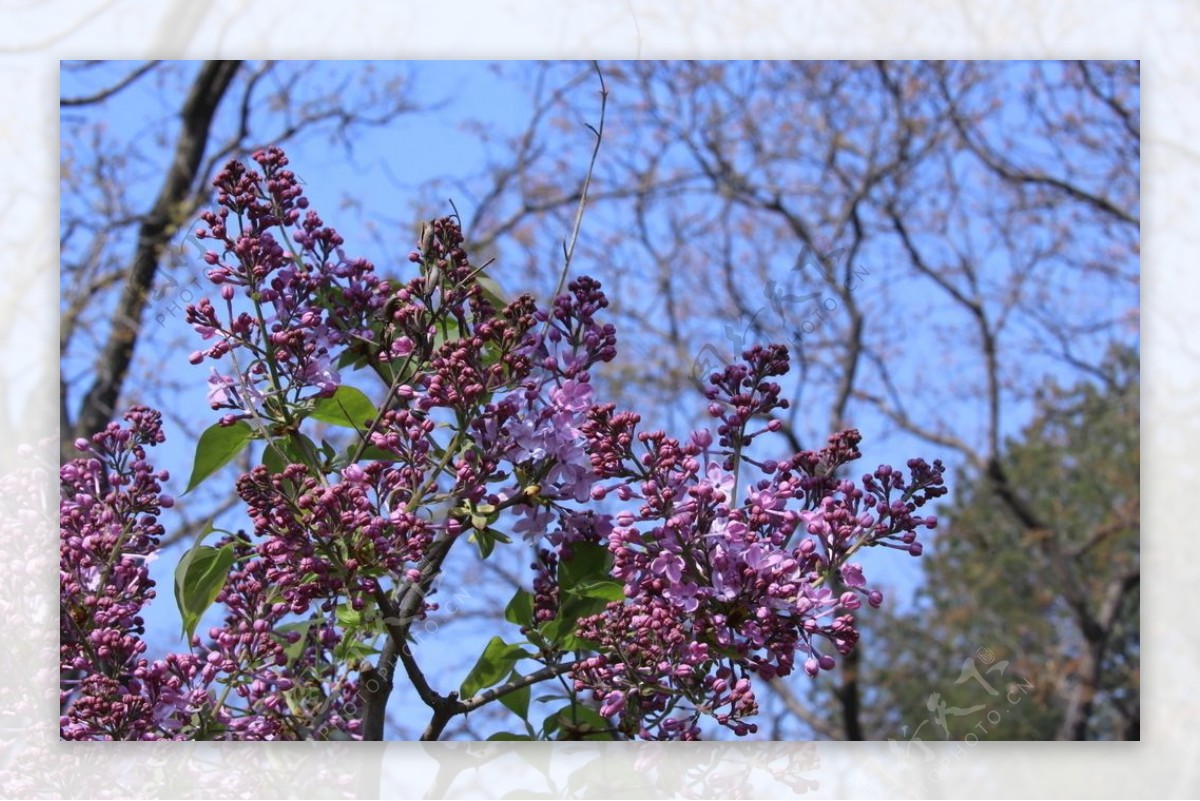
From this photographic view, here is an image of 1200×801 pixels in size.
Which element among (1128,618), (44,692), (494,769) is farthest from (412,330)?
(1128,618)

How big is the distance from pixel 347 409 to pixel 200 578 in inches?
7.3

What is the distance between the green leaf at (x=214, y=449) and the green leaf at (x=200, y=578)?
71mm

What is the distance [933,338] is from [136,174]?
6.74 feet

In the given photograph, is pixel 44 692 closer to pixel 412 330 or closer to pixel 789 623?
pixel 412 330

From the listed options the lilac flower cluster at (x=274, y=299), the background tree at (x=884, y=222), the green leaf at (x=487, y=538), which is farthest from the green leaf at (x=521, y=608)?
the background tree at (x=884, y=222)

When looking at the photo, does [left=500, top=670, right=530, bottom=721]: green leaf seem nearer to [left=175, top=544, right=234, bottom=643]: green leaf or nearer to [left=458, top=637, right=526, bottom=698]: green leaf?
[left=458, top=637, right=526, bottom=698]: green leaf

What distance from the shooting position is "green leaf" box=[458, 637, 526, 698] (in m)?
1.15

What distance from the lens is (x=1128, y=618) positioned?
12.6 ft

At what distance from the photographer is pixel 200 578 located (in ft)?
3.69

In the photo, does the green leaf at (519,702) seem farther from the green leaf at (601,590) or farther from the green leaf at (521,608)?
the green leaf at (601,590)

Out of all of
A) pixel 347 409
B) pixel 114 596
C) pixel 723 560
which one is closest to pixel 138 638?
pixel 114 596

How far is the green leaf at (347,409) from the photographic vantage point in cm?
111

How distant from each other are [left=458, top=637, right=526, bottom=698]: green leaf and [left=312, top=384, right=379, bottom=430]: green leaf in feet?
0.71

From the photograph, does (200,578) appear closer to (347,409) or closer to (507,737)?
(347,409)
